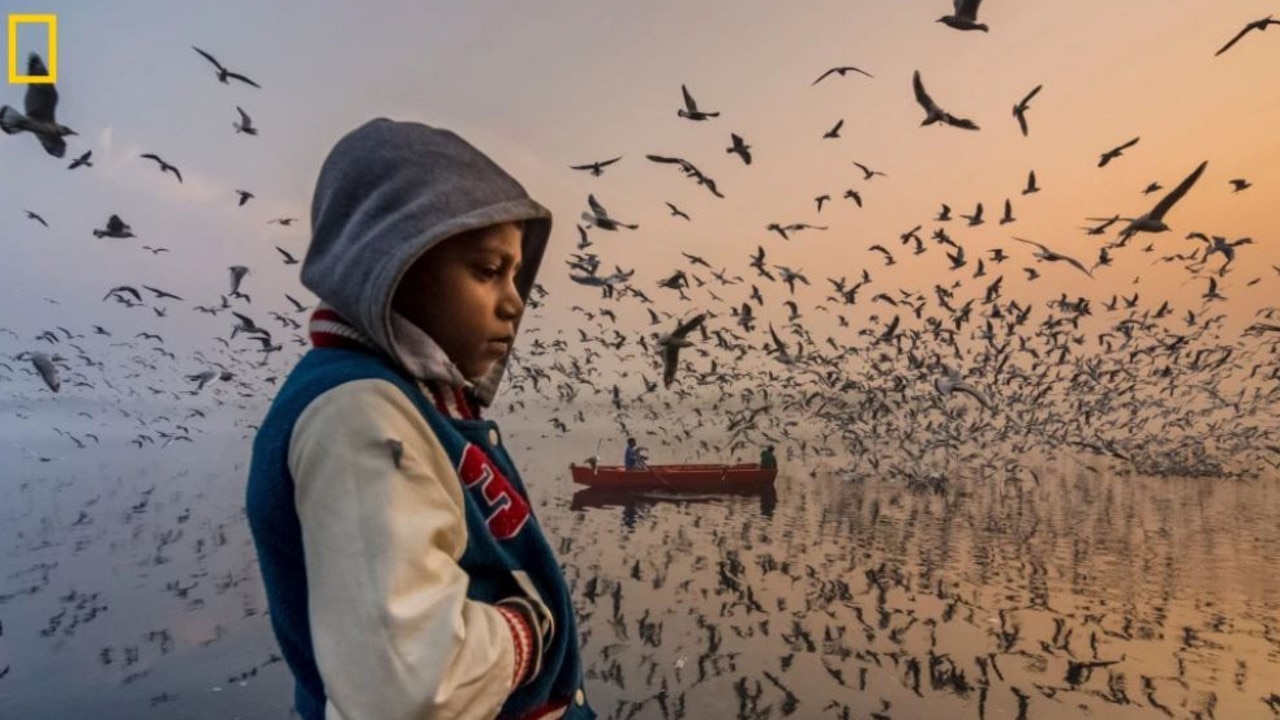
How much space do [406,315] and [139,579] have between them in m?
19.8

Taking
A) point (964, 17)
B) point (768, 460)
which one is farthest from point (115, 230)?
point (768, 460)

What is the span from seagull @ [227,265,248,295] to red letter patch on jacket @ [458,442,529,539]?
7837 mm

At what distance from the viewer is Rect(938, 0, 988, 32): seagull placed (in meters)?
5.34

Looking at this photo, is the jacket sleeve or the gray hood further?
the gray hood

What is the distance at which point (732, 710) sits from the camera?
994 cm

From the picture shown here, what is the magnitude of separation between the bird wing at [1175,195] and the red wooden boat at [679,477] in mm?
13154

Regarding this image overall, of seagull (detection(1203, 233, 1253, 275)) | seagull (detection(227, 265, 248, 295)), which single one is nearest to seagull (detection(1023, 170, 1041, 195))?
seagull (detection(1203, 233, 1253, 275))

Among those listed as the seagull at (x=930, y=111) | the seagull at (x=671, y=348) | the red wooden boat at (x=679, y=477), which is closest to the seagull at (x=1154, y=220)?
the seagull at (x=930, y=111)

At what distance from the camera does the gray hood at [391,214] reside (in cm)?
86

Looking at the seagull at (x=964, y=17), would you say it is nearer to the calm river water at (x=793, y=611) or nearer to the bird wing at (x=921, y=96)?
the bird wing at (x=921, y=96)

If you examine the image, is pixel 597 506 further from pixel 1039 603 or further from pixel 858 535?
pixel 1039 603

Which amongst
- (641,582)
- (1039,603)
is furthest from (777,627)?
(1039,603)

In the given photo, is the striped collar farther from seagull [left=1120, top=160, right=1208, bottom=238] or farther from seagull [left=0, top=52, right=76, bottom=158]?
seagull [left=1120, top=160, right=1208, bottom=238]

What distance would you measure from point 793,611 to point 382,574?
48.9ft
